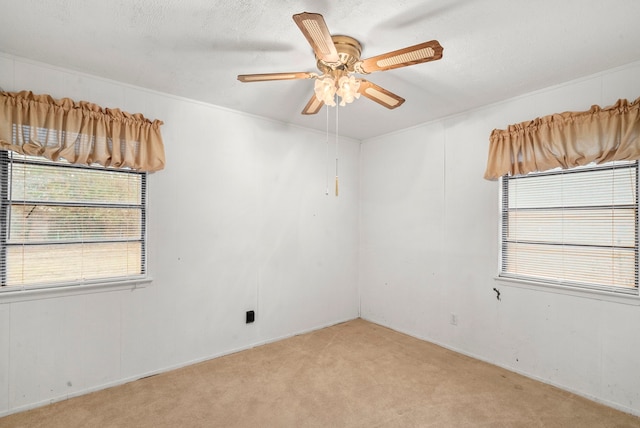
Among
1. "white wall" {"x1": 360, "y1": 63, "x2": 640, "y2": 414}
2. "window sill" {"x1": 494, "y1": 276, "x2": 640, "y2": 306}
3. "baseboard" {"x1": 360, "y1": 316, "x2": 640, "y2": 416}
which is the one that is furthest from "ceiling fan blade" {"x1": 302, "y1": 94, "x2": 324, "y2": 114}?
"baseboard" {"x1": 360, "y1": 316, "x2": 640, "y2": 416}

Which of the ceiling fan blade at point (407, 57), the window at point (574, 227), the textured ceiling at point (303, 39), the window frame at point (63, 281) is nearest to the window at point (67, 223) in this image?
the window frame at point (63, 281)

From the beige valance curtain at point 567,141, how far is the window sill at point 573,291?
3.10ft

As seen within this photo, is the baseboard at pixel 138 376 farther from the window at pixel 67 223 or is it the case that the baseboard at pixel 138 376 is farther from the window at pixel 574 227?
the window at pixel 574 227

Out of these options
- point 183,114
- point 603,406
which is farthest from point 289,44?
point 603,406

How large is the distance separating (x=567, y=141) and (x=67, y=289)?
3936mm

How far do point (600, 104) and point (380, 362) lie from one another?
275cm

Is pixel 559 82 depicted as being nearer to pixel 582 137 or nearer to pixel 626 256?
pixel 582 137

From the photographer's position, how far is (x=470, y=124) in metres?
3.10

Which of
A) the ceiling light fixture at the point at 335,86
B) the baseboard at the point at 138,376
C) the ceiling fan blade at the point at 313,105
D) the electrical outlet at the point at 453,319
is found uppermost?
the ceiling fan blade at the point at 313,105

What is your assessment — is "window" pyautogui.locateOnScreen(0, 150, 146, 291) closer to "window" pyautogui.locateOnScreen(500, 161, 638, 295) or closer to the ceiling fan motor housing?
the ceiling fan motor housing

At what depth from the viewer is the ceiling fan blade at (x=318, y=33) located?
50.8 inches

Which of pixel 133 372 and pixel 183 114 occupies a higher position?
pixel 183 114

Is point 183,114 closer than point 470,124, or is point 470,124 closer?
point 183,114

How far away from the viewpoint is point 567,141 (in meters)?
2.38
